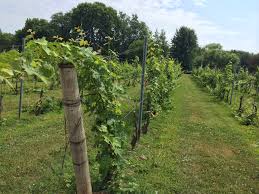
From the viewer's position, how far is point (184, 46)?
213ft

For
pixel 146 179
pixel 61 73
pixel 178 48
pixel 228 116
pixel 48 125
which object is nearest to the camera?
pixel 61 73

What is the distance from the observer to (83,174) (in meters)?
→ 2.99

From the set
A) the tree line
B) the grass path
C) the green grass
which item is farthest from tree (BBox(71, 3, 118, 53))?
the green grass

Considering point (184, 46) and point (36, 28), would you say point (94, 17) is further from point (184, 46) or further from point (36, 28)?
point (184, 46)

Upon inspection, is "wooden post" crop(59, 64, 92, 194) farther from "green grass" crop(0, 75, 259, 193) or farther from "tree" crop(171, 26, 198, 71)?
"tree" crop(171, 26, 198, 71)

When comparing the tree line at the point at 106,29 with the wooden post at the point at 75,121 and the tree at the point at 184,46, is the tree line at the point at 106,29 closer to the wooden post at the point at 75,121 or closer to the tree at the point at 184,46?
the tree at the point at 184,46

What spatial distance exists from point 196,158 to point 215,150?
108 centimetres

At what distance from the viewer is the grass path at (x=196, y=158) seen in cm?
634

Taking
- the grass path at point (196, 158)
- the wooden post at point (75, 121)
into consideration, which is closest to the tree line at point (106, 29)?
the grass path at point (196, 158)

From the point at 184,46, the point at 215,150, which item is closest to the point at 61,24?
the point at 184,46

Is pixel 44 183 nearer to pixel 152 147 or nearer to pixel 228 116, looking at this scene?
pixel 152 147

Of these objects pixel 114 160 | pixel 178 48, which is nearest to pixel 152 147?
pixel 114 160

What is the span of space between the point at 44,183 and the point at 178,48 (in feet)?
200

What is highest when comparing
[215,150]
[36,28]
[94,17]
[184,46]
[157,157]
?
[94,17]
